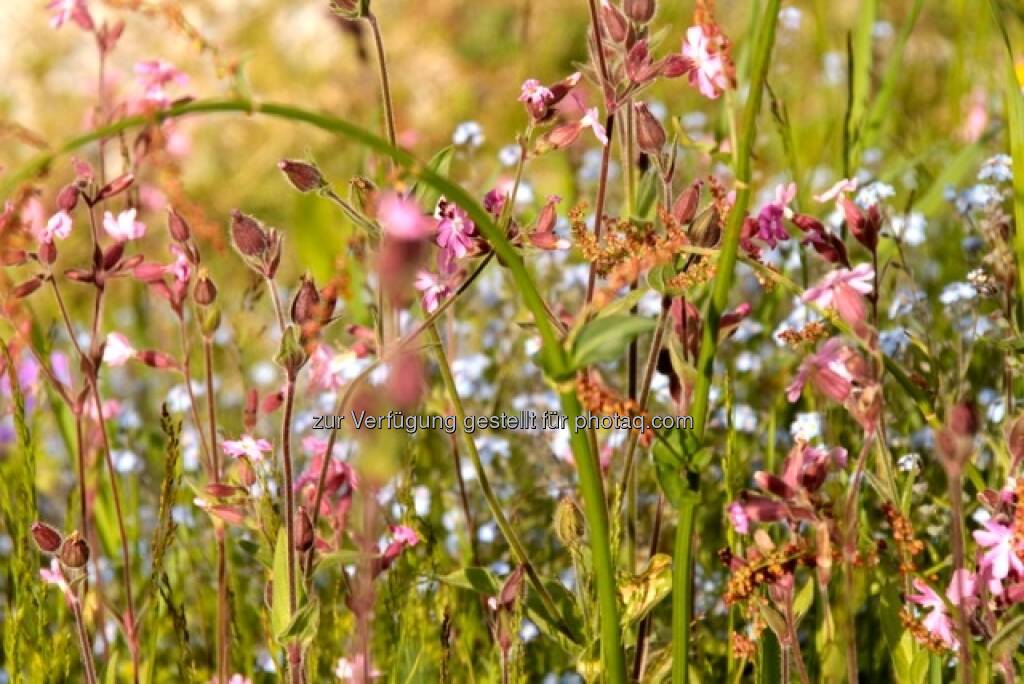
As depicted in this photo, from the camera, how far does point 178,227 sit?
1565mm

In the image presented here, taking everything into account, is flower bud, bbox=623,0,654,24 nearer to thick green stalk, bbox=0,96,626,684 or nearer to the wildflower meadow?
the wildflower meadow

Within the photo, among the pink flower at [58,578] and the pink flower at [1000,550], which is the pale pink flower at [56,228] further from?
the pink flower at [1000,550]

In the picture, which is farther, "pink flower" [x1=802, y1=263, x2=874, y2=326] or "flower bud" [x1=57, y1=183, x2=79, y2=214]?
"flower bud" [x1=57, y1=183, x2=79, y2=214]

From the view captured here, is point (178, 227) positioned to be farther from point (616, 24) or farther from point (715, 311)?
point (715, 311)

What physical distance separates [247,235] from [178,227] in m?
0.25

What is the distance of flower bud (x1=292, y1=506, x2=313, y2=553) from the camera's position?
1347 millimetres

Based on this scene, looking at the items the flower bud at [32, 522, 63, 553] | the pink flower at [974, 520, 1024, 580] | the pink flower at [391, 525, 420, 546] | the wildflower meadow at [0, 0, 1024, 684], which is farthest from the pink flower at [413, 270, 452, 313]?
the pink flower at [974, 520, 1024, 580]

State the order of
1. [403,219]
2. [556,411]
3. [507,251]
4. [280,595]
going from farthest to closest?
1. [556,411]
2. [280,595]
3. [507,251]
4. [403,219]

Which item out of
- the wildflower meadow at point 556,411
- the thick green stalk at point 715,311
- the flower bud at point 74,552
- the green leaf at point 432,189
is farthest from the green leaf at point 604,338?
the flower bud at point 74,552

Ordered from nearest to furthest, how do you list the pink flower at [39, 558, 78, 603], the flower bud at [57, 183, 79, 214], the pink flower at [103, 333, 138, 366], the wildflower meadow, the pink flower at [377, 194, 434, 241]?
the pink flower at [377, 194, 434, 241] → the wildflower meadow → the pink flower at [39, 558, 78, 603] → the flower bud at [57, 183, 79, 214] → the pink flower at [103, 333, 138, 366]

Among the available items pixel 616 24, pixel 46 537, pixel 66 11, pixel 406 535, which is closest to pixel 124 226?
pixel 66 11

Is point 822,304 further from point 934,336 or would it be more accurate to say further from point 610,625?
point 934,336

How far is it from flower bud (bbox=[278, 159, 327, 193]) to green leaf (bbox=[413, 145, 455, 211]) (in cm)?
10

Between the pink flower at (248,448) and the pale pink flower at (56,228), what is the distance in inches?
11.8
